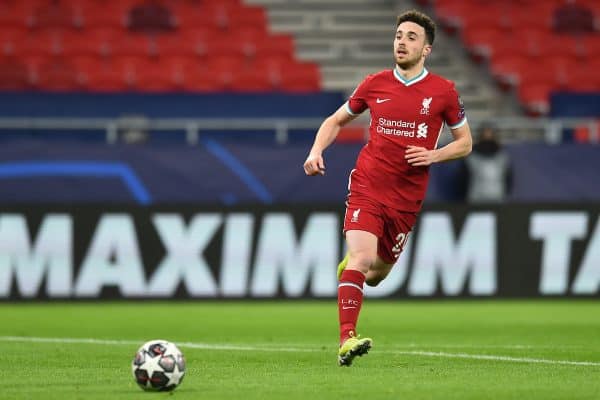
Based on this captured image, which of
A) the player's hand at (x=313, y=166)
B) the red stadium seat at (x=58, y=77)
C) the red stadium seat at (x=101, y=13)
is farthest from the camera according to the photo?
the red stadium seat at (x=101, y=13)

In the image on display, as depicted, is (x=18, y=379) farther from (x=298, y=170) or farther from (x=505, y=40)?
(x=505, y=40)

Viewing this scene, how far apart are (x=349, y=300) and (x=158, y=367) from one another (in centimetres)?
188

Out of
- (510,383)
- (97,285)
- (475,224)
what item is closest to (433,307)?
(475,224)

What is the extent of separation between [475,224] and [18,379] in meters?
9.61

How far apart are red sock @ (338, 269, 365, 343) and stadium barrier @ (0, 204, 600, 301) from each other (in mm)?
7621

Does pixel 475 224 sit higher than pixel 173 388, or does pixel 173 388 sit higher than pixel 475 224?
pixel 173 388

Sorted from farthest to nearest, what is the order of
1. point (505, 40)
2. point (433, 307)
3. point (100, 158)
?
point (505, 40) < point (100, 158) < point (433, 307)

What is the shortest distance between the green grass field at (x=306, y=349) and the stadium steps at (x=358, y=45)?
23.1 feet

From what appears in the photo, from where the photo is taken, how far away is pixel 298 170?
1734 centimetres

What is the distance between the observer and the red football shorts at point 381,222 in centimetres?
862

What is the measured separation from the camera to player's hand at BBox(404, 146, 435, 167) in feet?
28.1

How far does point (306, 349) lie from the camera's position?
385 inches

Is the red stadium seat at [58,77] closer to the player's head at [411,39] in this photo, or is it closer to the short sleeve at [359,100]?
the short sleeve at [359,100]

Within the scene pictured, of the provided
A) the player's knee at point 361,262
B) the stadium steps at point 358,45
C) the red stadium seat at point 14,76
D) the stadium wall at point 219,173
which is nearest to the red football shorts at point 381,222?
the player's knee at point 361,262
